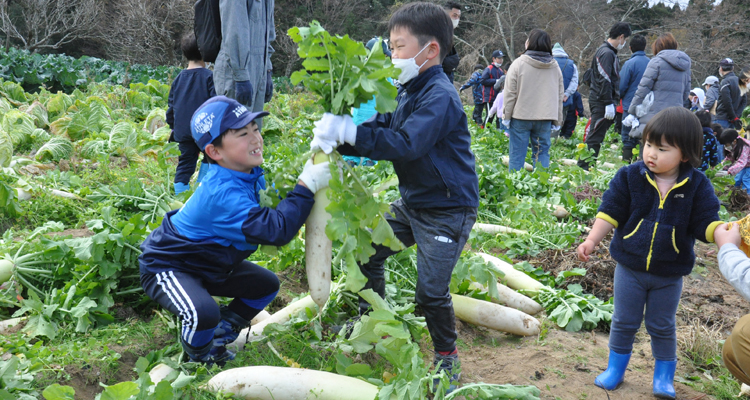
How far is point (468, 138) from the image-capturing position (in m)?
2.53

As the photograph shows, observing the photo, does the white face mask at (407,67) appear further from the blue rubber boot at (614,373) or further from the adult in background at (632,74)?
the adult in background at (632,74)

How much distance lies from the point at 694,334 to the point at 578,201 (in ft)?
8.02

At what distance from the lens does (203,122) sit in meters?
2.45

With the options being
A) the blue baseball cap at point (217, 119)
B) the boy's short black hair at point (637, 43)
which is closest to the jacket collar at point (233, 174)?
the blue baseball cap at point (217, 119)

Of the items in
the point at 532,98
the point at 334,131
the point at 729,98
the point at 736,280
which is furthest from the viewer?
the point at 729,98

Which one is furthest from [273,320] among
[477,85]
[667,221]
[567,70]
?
[477,85]

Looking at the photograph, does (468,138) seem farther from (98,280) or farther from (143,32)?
(143,32)

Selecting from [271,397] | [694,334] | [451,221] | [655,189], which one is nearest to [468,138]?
[451,221]

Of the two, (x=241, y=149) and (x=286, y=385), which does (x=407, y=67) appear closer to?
(x=241, y=149)

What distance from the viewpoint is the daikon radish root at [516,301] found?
346 cm

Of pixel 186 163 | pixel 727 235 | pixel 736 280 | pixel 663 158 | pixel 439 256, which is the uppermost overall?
pixel 663 158

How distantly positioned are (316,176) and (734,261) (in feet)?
5.45

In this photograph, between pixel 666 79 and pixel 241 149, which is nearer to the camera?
pixel 241 149

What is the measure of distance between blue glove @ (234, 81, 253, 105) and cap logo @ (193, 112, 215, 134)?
1.87 meters
